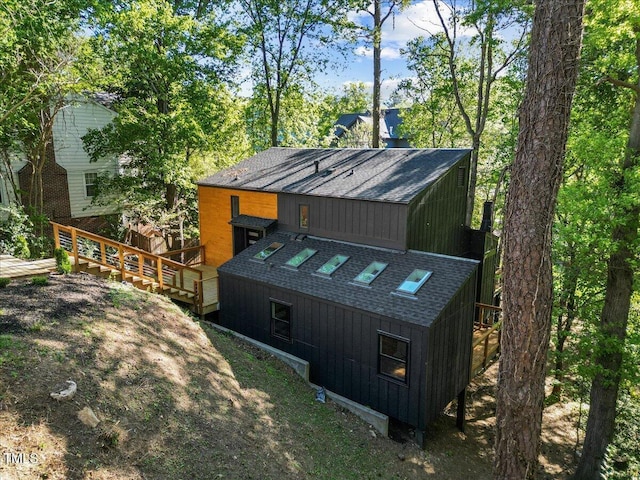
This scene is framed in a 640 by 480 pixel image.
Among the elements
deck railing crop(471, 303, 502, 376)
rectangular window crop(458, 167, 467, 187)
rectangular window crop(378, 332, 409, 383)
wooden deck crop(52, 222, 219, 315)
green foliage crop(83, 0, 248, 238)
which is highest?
green foliage crop(83, 0, 248, 238)

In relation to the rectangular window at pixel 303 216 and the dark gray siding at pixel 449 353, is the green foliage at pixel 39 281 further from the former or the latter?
the dark gray siding at pixel 449 353

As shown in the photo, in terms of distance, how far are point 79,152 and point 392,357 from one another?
63.2ft

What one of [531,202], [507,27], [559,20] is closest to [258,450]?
[531,202]

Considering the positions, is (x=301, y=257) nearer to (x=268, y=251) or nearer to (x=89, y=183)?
(x=268, y=251)

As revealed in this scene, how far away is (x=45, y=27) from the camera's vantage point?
40.3 feet

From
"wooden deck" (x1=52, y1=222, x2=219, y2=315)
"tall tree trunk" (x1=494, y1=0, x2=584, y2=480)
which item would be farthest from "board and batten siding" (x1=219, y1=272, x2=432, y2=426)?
"tall tree trunk" (x1=494, y1=0, x2=584, y2=480)

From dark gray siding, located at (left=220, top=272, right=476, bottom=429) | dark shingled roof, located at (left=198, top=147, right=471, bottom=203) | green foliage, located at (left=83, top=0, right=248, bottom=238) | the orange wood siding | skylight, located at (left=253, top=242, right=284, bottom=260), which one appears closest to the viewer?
dark gray siding, located at (left=220, top=272, right=476, bottom=429)

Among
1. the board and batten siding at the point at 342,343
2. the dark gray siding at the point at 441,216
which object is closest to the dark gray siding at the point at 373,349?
the board and batten siding at the point at 342,343

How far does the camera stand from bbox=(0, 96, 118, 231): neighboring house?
65.0 ft

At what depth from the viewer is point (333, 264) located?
1139 centimetres

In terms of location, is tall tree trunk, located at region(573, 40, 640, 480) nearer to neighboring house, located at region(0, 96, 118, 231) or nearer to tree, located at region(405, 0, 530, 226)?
tree, located at region(405, 0, 530, 226)

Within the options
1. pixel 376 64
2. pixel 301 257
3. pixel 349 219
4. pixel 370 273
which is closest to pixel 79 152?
pixel 301 257

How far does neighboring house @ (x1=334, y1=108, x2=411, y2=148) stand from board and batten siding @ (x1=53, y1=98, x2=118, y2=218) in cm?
2038

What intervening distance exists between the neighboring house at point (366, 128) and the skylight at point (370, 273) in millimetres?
27166
